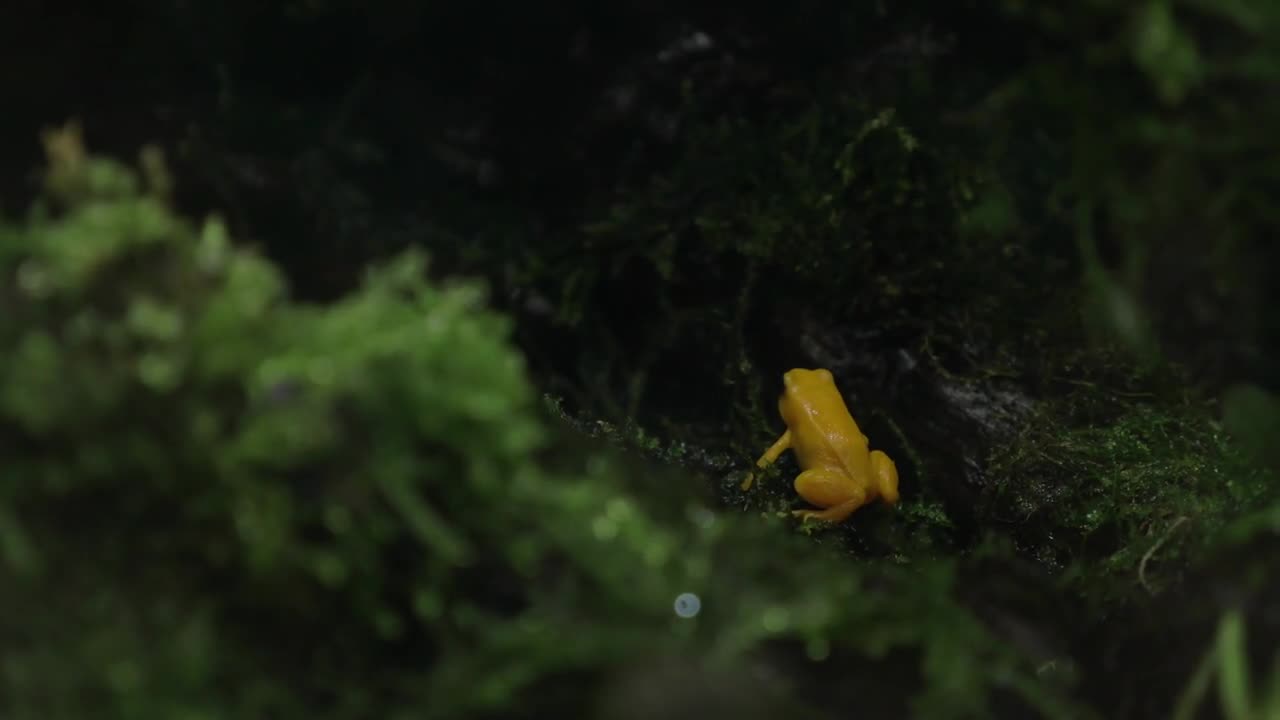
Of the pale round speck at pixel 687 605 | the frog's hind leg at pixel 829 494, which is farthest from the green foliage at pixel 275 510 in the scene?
the frog's hind leg at pixel 829 494

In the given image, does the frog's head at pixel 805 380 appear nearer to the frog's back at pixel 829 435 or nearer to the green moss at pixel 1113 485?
the frog's back at pixel 829 435

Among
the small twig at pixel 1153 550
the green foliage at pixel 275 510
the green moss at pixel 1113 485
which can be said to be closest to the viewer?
the green foliage at pixel 275 510

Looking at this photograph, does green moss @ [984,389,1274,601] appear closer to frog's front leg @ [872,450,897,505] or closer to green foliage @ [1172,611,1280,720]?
frog's front leg @ [872,450,897,505]

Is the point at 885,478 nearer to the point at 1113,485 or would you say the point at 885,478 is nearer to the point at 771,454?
the point at 771,454

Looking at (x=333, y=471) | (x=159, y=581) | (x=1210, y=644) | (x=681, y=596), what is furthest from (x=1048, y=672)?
(x=159, y=581)

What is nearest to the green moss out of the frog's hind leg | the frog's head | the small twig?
the small twig

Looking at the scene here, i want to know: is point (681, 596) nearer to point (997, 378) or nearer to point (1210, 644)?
point (1210, 644)
